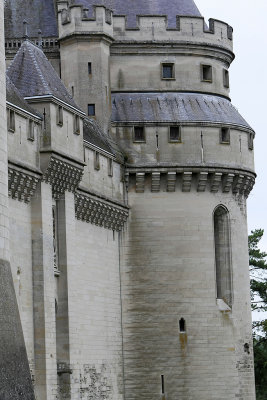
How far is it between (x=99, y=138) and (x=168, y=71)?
4.31 m

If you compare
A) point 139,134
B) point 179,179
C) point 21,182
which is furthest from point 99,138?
point 21,182

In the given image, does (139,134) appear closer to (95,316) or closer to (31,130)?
(95,316)

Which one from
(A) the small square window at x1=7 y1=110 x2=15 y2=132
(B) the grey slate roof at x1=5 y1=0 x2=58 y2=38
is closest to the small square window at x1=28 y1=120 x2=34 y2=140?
(A) the small square window at x1=7 y1=110 x2=15 y2=132

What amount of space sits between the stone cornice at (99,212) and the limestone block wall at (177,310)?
82cm

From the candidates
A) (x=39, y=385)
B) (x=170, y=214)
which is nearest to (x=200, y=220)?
(x=170, y=214)

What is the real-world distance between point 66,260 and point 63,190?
1.92 metres

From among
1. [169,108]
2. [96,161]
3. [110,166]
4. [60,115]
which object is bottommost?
[96,161]

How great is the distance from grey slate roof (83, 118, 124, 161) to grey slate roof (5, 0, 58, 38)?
165 inches

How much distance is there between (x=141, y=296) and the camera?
46469 mm

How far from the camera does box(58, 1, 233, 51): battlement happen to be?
4722 centimetres

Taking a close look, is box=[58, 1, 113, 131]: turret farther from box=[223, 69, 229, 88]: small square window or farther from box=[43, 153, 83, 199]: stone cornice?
box=[43, 153, 83, 199]: stone cornice

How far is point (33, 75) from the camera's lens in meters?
40.8

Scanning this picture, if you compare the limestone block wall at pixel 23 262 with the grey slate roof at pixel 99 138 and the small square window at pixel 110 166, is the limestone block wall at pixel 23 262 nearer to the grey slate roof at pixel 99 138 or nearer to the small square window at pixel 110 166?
the grey slate roof at pixel 99 138

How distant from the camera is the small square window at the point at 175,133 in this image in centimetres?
4756
